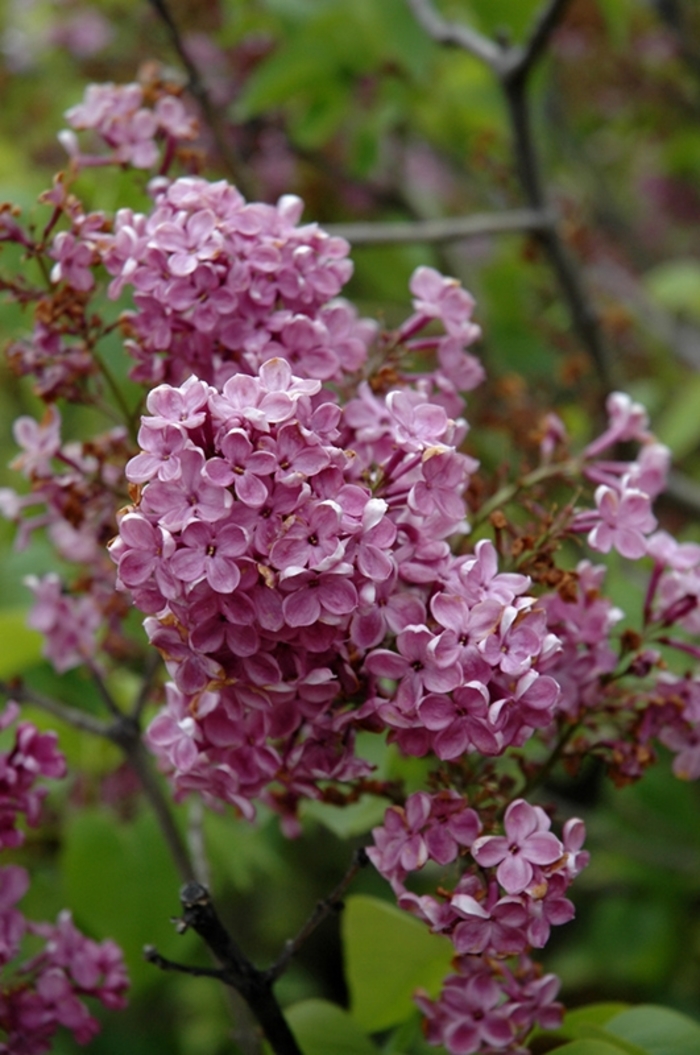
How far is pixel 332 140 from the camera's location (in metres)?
2.66

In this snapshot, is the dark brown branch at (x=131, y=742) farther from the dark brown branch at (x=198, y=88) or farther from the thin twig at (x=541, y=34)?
the thin twig at (x=541, y=34)

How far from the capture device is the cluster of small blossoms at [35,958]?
0.98 m

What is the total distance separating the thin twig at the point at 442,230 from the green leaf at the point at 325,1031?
0.83 m

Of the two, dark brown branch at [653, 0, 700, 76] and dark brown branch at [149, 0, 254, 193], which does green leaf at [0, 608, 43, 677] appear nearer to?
dark brown branch at [149, 0, 254, 193]

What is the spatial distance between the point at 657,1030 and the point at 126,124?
0.94 meters

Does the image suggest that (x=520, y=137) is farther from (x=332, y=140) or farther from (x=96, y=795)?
(x=96, y=795)

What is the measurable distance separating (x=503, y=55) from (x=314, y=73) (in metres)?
0.36

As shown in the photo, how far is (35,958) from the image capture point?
1047mm

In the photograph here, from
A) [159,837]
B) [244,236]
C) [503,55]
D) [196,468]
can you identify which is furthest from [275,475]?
[503,55]

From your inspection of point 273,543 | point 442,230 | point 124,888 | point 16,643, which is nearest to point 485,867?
point 273,543

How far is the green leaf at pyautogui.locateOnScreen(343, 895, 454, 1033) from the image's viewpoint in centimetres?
104

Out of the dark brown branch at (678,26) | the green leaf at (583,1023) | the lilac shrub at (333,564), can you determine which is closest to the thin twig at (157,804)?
the lilac shrub at (333,564)

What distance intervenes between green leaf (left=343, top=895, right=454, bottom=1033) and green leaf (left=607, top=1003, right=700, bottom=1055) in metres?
0.16

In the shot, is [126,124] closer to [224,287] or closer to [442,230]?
[224,287]
